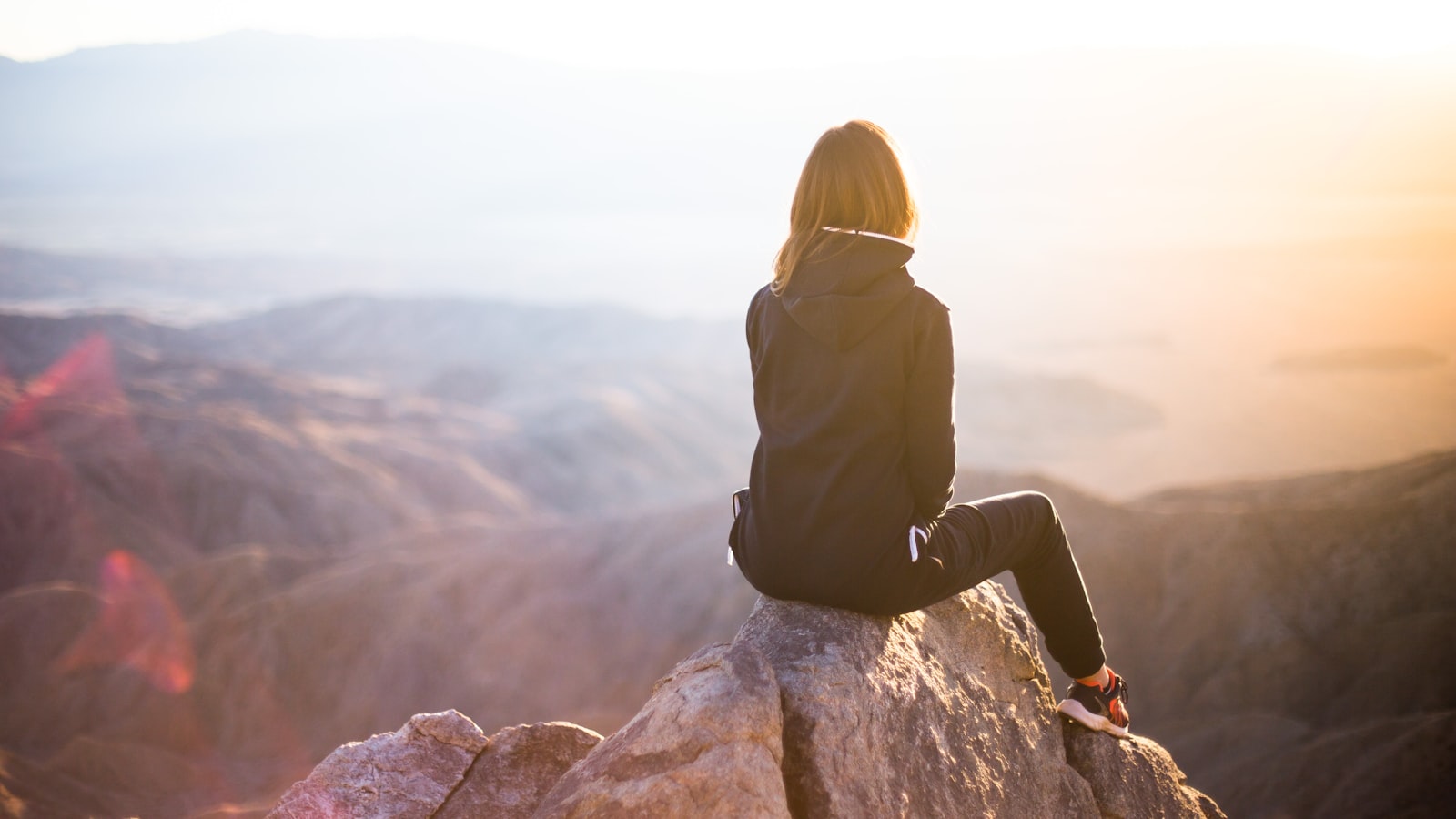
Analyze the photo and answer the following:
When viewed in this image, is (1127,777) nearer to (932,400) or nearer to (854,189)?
(932,400)

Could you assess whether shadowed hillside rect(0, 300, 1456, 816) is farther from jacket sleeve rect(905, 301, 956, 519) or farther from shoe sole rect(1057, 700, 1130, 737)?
jacket sleeve rect(905, 301, 956, 519)

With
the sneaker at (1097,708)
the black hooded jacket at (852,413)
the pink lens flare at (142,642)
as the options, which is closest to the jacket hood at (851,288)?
the black hooded jacket at (852,413)

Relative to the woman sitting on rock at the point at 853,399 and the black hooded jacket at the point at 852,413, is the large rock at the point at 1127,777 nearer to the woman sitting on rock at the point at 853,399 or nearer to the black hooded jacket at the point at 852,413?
the woman sitting on rock at the point at 853,399

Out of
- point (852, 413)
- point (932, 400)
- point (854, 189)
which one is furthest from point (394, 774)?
point (854, 189)

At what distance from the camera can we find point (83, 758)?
50.1 feet

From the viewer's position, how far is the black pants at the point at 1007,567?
345 cm

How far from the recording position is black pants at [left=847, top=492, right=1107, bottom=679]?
345 centimetres

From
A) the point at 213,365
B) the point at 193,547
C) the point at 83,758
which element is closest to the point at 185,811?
the point at 83,758

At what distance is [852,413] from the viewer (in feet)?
10.5

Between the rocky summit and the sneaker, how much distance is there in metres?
0.09

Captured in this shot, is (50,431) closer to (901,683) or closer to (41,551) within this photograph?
(41,551)

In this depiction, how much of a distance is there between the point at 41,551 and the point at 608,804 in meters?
33.5

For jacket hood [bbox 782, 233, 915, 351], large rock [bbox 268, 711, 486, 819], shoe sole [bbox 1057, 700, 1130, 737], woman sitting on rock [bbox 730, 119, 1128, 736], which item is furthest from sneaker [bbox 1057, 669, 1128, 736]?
large rock [bbox 268, 711, 486, 819]

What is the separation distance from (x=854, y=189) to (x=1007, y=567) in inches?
67.9
